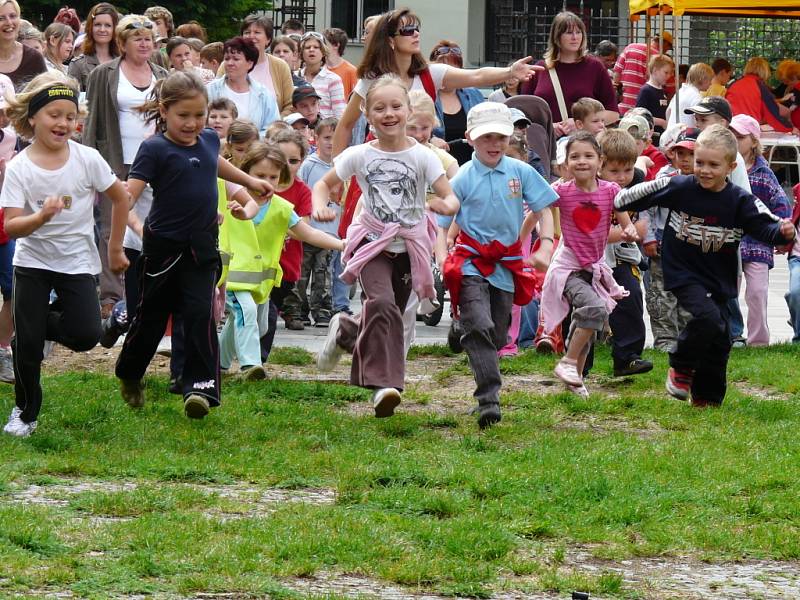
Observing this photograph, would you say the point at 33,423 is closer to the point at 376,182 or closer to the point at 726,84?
the point at 376,182

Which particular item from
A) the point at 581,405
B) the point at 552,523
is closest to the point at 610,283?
the point at 581,405

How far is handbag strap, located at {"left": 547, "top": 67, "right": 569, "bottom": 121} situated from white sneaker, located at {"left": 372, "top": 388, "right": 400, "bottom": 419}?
5.70 m

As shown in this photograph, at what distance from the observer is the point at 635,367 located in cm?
1051

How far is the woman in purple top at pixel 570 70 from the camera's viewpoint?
1357 cm

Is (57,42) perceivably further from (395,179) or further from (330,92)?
(395,179)

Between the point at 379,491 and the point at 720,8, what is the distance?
55.2ft

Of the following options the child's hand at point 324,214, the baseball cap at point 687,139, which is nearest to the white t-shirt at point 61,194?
the child's hand at point 324,214

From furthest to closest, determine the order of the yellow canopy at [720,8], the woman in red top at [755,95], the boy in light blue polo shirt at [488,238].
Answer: the woman in red top at [755,95] → the yellow canopy at [720,8] → the boy in light blue polo shirt at [488,238]

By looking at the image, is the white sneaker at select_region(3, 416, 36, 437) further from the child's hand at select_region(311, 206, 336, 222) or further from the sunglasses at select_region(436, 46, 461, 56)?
the sunglasses at select_region(436, 46, 461, 56)

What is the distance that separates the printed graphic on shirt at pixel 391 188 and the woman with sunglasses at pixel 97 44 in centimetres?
512

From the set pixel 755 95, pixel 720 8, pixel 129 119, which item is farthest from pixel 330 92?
pixel 720 8

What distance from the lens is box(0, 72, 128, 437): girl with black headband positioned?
307 inches

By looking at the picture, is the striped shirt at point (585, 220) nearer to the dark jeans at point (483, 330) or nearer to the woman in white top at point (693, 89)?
the dark jeans at point (483, 330)

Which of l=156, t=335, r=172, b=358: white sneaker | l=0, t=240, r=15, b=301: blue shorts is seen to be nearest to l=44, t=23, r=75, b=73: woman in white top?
l=156, t=335, r=172, b=358: white sneaker
